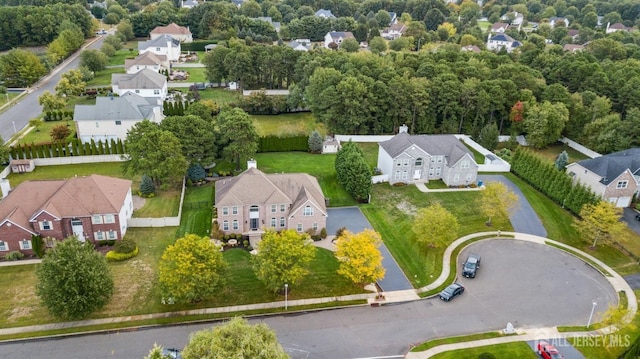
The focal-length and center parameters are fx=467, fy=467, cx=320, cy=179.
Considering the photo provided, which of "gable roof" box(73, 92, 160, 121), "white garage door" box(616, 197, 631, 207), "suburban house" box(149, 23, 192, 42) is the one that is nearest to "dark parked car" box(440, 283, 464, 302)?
"white garage door" box(616, 197, 631, 207)

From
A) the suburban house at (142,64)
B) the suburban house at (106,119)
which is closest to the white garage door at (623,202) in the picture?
the suburban house at (106,119)

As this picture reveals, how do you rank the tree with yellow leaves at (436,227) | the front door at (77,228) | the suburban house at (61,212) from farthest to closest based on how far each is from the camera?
the tree with yellow leaves at (436,227) → the front door at (77,228) → the suburban house at (61,212)

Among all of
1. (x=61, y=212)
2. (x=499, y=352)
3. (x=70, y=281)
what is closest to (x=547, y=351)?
(x=499, y=352)

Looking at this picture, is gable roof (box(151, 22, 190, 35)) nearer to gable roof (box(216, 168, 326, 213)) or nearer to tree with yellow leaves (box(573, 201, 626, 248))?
gable roof (box(216, 168, 326, 213))

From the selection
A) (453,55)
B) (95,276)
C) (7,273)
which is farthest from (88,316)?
(453,55)

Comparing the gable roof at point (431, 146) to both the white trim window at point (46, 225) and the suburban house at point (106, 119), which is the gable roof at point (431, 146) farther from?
the white trim window at point (46, 225)
